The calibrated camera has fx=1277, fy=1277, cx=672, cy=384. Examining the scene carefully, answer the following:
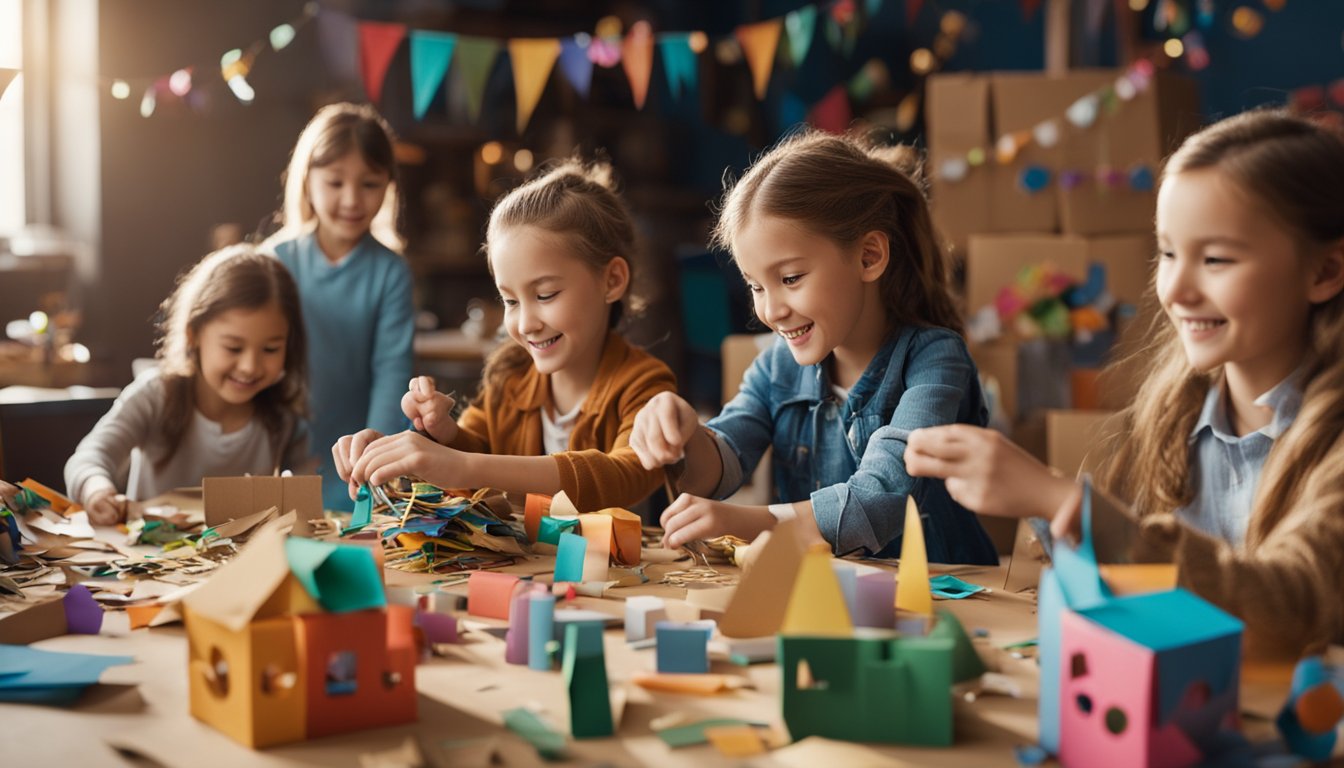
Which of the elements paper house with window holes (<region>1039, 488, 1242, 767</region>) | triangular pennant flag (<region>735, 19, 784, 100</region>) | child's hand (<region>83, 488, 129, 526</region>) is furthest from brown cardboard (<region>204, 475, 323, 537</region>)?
triangular pennant flag (<region>735, 19, 784, 100</region>)

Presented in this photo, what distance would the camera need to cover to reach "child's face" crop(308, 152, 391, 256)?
2383 mm

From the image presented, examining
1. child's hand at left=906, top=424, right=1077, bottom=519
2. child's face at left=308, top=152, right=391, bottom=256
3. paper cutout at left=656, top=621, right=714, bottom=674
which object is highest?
child's face at left=308, top=152, right=391, bottom=256

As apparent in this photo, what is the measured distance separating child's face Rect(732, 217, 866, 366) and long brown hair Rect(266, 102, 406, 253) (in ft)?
3.75

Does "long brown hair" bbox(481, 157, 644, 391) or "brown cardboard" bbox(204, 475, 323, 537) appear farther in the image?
"long brown hair" bbox(481, 157, 644, 391)

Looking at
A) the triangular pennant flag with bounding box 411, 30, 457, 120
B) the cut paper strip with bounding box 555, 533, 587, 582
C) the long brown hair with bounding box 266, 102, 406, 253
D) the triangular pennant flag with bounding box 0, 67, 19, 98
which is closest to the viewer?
the cut paper strip with bounding box 555, 533, 587, 582

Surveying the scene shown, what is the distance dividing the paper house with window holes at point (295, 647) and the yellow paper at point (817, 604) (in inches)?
9.2

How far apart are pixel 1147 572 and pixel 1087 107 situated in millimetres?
3001

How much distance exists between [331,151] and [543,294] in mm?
915

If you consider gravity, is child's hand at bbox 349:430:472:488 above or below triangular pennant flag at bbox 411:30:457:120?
below

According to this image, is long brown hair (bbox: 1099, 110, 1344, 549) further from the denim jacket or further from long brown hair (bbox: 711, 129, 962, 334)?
long brown hair (bbox: 711, 129, 962, 334)

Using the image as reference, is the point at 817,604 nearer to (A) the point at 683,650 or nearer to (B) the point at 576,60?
(A) the point at 683,650

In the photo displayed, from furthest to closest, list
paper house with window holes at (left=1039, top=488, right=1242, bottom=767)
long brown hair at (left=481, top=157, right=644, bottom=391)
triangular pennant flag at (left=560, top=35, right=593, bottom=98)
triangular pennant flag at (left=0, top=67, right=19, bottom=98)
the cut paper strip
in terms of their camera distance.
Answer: triangular pennant flag at (left=560, top=35, right=593, bottom=98) < long brown hair at (left=481, top=157, right=644, bottom=391) < triangular pennant flag at (left=0, top=67, right=19, bottom=98) < the cut paper strip < paper house with window holes at (left=1039, top=488, right=1242, bottom=767)

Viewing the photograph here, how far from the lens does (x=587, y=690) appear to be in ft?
2.39

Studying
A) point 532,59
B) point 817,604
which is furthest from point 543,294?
point 532,59
